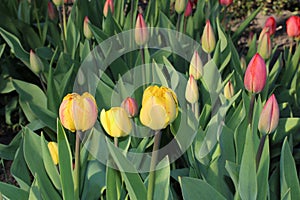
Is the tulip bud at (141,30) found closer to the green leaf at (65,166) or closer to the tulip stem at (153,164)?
the green leaf at (65,166)

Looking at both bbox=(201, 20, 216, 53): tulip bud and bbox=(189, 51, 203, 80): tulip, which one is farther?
bbox=(201, 20, 216, 53): tulip bud

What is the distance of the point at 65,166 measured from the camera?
4.20 ft

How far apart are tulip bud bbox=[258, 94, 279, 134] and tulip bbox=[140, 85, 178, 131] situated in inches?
10.1

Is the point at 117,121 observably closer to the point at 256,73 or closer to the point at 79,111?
the point at 79,111

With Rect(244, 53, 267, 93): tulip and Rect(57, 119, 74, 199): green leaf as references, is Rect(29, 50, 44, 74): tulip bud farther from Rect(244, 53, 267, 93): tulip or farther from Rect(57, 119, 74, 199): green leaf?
Rect(244, 53, 267, 93): tulip

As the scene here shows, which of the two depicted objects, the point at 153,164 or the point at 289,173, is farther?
the point at 289,173

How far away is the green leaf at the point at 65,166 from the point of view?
4.17 feet

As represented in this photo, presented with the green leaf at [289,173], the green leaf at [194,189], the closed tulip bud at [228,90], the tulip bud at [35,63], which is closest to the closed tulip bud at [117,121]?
the green leaf at [194,189]

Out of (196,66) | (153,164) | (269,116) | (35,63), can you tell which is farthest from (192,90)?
(35,63)

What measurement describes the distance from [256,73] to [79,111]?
45 cm

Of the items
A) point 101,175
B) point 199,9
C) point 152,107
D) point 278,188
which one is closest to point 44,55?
point 199,9

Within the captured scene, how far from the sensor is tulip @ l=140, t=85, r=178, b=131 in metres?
1.02

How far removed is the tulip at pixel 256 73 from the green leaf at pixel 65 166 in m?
0.44

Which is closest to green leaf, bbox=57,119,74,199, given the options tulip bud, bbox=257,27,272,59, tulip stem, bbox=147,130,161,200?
tulip stem, bbox=147,130,161,200
